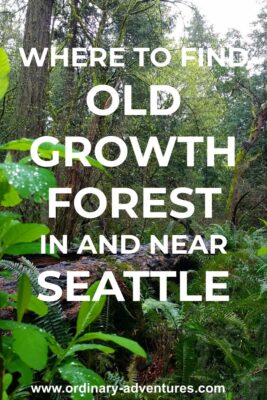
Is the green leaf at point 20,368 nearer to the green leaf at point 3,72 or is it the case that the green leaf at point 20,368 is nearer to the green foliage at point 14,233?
the green foliage at point 14,233

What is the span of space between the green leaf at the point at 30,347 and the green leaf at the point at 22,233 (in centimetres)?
15

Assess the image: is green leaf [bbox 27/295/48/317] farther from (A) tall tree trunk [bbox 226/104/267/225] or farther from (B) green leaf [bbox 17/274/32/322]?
(A) tall tree trunk [bbox 226/104/267/225]

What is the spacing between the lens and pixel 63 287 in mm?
3879

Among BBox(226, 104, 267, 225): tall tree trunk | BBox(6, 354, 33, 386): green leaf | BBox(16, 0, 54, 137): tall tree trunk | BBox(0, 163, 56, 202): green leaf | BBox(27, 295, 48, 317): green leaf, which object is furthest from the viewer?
BBox(226, 104, 267, 225): tall tree trunk

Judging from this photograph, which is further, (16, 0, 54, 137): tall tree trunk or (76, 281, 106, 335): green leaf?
(16, 0, 54, 137): tall tree trunk

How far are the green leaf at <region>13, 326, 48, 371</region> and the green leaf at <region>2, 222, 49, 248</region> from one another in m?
0.15

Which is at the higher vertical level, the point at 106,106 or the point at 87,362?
the point at 106,106

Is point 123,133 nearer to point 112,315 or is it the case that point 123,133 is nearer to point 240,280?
point 240,280

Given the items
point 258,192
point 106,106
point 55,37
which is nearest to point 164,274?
point 106,106

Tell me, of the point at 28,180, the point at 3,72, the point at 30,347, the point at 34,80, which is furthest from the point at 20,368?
the point at 34,80

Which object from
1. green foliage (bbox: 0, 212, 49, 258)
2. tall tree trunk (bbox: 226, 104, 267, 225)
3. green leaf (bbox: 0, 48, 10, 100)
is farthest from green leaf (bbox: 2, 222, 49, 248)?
tall tree trunk (bbox: 226, 104, 267, 225)

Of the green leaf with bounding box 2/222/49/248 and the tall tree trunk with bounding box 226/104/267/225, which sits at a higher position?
the tall tree trunk with bounding box 226/104/267/225

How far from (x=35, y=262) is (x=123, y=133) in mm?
5378

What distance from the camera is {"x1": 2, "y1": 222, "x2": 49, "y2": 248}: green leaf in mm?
867
